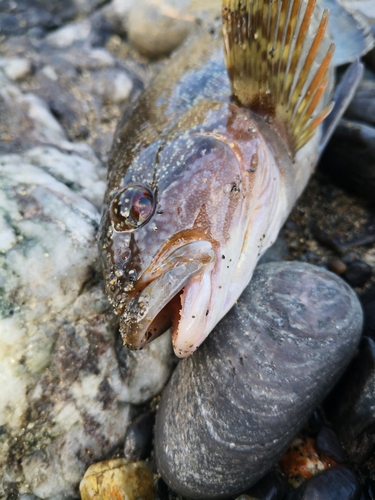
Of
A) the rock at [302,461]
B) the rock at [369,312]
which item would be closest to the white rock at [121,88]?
the rock at [369,312]

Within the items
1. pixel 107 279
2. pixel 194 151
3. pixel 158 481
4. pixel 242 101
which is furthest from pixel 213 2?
pixel 158 481

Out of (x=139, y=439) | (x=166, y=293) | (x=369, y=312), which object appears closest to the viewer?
(x=166, y=293)

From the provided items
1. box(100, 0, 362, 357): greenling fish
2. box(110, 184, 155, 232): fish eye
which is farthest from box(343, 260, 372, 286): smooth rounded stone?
box(110, 184, 155, 232): fish eye

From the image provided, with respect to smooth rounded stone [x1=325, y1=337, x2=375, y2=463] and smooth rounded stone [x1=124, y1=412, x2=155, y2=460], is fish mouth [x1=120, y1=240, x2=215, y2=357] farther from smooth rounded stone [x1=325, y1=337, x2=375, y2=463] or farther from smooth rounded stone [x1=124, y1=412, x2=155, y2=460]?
smooth rounded stone [x1=325, y1=337, x2=375, y2=463]

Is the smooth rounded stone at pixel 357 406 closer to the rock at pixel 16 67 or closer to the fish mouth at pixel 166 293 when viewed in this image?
the fish mouth at pixel 166 293

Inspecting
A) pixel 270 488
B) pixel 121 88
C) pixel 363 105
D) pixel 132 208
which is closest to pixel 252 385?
pixel 270 488

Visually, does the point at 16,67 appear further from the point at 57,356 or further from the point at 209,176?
the point at 57,356
